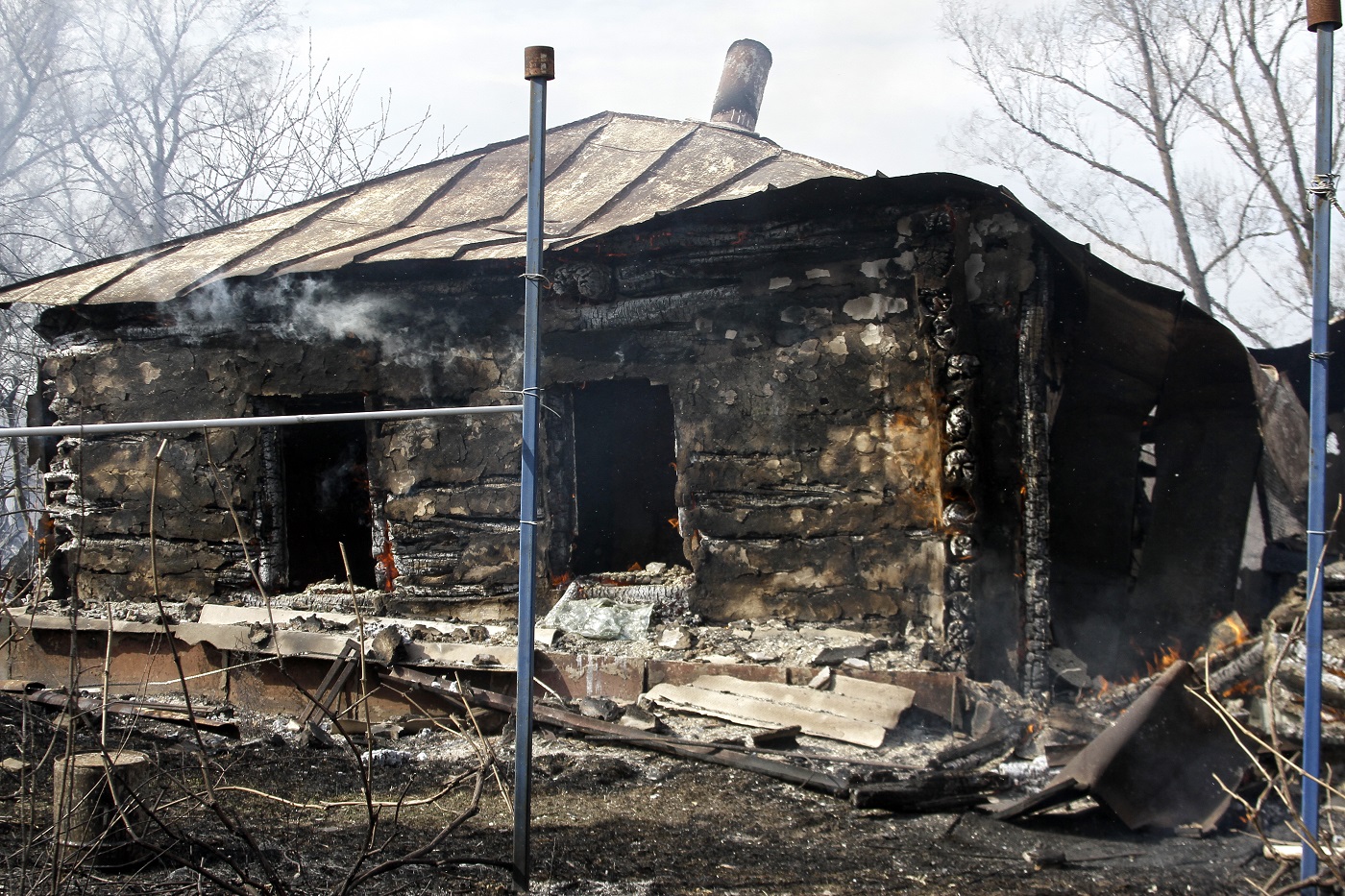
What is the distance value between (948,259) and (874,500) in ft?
4.84

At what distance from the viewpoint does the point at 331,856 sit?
3.57 m

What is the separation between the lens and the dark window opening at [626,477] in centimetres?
809

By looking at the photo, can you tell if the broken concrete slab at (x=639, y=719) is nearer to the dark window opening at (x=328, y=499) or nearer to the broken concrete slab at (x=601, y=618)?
the broken concrete slab at (x=601, y=618)

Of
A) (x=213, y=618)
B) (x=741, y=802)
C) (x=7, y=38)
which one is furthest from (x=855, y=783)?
(x=7, y=38)

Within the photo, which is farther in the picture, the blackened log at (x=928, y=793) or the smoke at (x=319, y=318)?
the smoke at (x=319, y=318)

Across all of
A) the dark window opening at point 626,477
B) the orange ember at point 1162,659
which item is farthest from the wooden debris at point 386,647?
the orange ember at point 1162,659

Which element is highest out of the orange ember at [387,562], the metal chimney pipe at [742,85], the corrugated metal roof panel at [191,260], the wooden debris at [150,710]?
the metal chimney pipe at [742,85]

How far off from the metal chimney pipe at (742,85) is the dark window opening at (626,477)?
3.51 m

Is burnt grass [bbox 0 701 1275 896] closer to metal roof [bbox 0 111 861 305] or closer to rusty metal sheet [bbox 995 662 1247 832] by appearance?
rusty metal sheet [bbox 995 662 1247 832]

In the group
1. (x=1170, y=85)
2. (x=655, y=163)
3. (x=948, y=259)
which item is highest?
(x=1170, y=85)

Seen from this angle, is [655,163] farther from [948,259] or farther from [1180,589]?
[1180,589]

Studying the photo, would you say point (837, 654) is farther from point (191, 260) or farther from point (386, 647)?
point (191, 260)

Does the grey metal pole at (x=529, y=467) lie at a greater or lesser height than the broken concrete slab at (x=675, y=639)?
greater

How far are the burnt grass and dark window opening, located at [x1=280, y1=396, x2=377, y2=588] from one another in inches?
148
